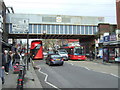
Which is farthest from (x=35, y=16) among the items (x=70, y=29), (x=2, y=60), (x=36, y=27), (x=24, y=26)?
(x=2, y=60)

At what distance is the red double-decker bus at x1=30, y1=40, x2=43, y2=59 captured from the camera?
98.1 ft

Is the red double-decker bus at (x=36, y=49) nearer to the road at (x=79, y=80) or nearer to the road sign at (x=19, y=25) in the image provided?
the road sign at (x=19, y=25)

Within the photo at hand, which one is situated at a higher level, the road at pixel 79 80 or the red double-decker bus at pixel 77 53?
the red double-decker bus at pixel 77 53

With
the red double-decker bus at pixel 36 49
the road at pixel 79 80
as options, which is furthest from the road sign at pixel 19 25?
the red double-decker bus at pixel 36 49

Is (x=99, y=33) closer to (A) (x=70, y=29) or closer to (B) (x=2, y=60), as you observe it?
(A) (x=70, y=29)

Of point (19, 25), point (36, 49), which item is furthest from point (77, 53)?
point (19, 25)

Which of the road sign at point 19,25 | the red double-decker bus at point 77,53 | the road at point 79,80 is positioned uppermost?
the road sign at point 19,25

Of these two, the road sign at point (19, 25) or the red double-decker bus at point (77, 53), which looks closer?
the road sign at point (19, 25)

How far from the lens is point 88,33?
3950 centimetres

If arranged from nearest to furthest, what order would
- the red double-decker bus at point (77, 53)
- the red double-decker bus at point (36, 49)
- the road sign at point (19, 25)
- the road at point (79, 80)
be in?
the road at point (79, 80) → the road sign at point (19, 25) → the red double-decker bus at point (77, 53) → the red double-decker bus at point (36, 49)

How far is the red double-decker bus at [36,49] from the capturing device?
29903 mm

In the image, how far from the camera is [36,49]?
30203mm

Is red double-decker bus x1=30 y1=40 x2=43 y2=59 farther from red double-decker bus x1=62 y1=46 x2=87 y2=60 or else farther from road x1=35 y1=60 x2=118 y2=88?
road x1=35 y1=60 x2=118 y2=88

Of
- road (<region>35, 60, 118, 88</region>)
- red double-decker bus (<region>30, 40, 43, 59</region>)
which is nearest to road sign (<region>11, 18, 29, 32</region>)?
road (<region>35, 60, 118, 88</region>)
